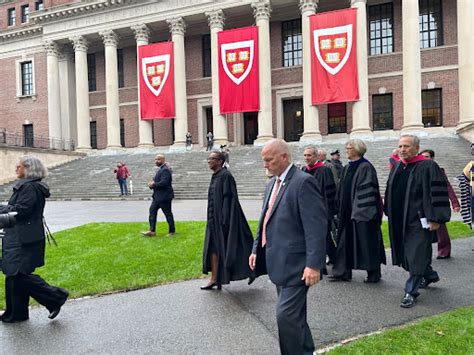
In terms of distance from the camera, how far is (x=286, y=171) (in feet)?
10.7

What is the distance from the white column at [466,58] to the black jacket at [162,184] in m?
21.6

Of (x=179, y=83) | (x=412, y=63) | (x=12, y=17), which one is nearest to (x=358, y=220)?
(x=412, y=63)

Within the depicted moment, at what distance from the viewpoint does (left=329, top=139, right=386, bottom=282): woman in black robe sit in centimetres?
554

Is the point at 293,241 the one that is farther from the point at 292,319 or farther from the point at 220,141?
the point at 220,141

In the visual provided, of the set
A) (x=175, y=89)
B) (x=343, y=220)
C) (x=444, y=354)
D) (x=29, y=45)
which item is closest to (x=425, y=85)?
(x=175, y=89)

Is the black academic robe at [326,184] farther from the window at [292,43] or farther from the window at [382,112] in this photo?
the window at [292,43]

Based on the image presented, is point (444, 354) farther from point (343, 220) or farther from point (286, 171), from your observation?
point (343, 220)

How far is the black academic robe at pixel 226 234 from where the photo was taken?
550cm

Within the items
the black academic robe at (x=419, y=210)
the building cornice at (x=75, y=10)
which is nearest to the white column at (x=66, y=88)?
the building cornice at (x=75, y=10)

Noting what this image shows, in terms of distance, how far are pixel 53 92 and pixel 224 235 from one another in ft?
110

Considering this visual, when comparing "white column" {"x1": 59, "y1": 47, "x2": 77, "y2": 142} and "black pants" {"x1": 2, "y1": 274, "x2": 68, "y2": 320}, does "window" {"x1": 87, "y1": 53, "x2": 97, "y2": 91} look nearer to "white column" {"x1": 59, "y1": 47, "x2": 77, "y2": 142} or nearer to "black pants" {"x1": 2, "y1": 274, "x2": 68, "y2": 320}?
"white column" {"x1": 59, "y1": 47, "x2": 77, "y2": 142}

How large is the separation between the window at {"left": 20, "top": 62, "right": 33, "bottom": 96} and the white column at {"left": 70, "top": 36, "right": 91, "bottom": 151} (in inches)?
265

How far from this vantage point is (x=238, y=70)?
2589 cm

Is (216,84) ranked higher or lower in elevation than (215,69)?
lower
